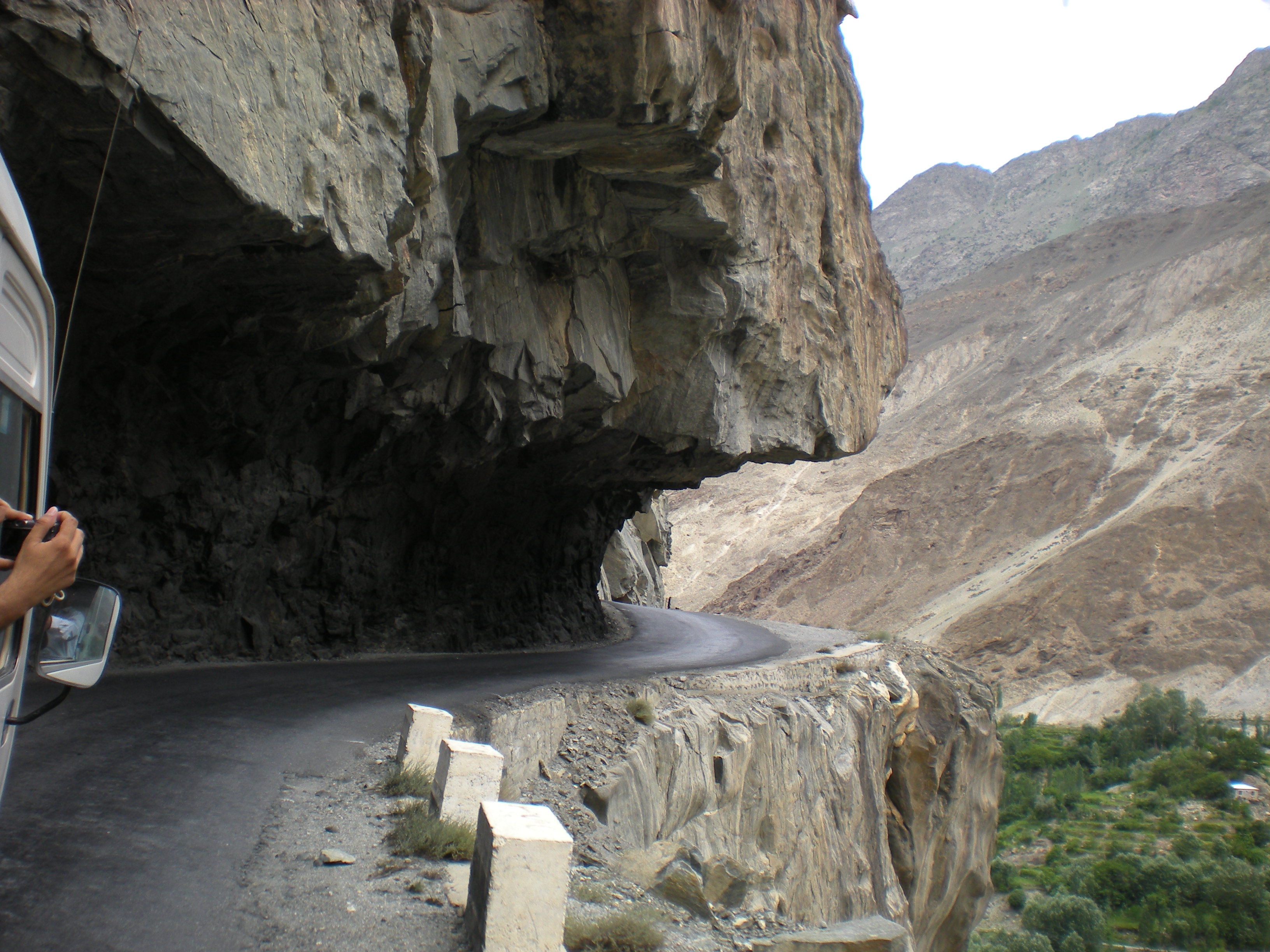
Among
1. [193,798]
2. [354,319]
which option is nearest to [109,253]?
[354,319]

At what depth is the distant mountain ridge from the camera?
5054 inches

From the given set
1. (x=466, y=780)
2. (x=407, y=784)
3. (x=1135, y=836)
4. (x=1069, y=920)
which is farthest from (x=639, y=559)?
(x=466, y=780)

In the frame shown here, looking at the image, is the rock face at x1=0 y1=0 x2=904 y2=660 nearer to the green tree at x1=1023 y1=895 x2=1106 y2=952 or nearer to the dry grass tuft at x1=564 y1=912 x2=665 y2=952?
the dry grass tuft at x1=564 y1=912 x2=665 y2=952

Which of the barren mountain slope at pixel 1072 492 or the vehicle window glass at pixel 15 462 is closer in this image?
the vehicle window glass at pixel 15 462

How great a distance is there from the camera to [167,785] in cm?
649

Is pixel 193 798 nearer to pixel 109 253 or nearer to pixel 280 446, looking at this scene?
pixel 109 253

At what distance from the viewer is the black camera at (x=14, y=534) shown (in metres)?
2.71

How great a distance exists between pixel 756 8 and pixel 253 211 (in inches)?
473

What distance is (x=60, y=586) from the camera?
2.63 m

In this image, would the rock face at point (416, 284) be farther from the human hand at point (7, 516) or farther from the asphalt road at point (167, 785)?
the human hand at point (7, 516)

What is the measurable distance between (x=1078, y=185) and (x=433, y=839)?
180m

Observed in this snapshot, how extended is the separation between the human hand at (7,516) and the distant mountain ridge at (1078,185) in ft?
448

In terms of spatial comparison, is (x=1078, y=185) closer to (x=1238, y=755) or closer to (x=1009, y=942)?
(x=1238, y=755)

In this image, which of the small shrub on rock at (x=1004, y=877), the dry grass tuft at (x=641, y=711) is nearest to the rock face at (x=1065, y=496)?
the small shrub on rock at (x=1004, y=877)
